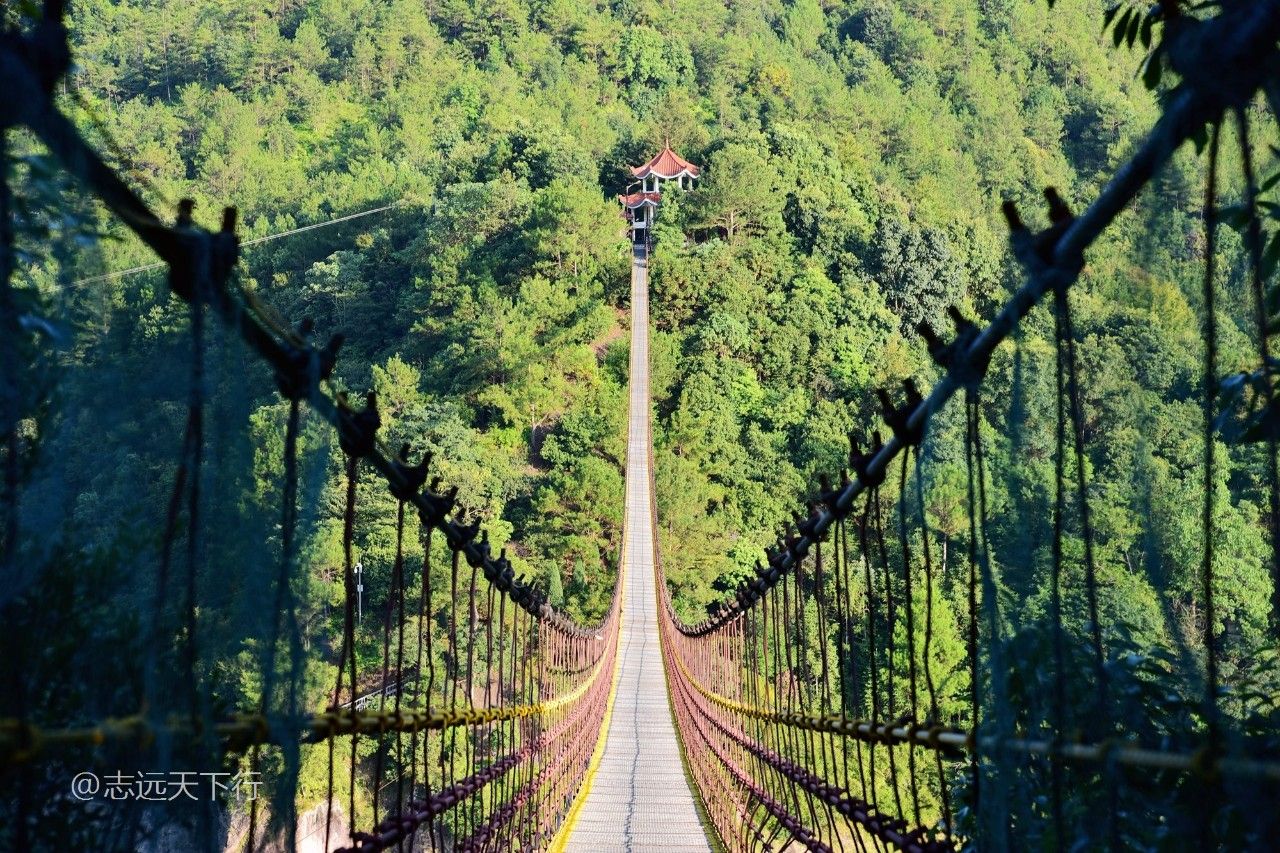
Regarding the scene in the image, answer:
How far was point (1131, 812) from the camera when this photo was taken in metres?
2.06

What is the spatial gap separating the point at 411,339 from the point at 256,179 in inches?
447

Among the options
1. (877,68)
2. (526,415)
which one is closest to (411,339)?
(526,415)

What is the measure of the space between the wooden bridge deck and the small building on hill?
64.7 ft

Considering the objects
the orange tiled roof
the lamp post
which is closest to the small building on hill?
the orange tiled roof

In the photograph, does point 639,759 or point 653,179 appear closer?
point 639,759

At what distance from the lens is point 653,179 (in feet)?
139

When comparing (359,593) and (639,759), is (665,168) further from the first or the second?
(639,759)

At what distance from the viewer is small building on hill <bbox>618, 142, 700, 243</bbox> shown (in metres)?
41.1

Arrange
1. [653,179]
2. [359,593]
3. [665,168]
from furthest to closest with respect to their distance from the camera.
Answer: [653,179] < [665,168] < [359,593]

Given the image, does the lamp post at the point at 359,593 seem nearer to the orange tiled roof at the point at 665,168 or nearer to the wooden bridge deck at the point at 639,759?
the wooden bridge deck at the point at 639,759

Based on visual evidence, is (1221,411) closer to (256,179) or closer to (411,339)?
(411,339)

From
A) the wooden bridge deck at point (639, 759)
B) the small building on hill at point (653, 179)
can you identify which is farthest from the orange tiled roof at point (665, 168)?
the wooden bridge deck at point (639, 759)

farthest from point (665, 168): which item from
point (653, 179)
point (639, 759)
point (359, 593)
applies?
point (639, 759)

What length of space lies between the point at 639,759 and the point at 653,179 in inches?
1384
